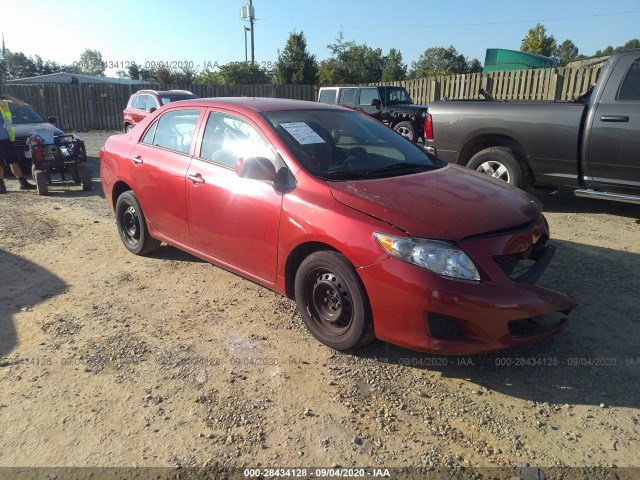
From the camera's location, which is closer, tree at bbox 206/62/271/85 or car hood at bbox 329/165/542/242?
car hood at bbox 329/165/542/242

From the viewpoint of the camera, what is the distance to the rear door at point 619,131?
5.63 m

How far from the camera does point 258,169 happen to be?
341cm

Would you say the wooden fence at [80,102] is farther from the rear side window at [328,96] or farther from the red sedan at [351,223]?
the red sedan at [351,223]

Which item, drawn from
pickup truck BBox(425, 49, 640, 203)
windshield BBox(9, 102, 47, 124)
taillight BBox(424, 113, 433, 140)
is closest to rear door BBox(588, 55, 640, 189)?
pickup truck BBox(425, 49, 640, 203)

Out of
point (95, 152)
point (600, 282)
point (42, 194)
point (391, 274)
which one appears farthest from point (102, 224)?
point (95, 152)

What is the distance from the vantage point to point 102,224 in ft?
21.5

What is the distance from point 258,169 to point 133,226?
245 cm

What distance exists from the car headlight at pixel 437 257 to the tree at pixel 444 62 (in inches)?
2783

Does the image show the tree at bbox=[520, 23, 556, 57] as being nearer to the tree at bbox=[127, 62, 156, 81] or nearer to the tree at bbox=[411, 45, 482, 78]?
the tree at bbox=[411, 45, 482, 78]

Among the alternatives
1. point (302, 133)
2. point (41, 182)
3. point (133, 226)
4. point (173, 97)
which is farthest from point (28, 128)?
point (302, 133)

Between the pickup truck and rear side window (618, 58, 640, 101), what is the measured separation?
0.01 meters

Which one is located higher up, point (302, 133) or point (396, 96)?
point (396, 96)

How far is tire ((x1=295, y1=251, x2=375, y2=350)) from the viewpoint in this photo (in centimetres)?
302

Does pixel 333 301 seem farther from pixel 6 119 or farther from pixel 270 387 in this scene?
pixel 6 119
